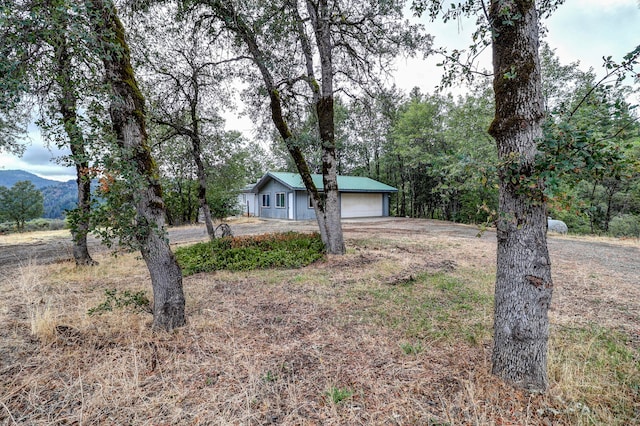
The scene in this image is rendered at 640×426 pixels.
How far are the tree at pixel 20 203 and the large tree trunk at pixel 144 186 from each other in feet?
108

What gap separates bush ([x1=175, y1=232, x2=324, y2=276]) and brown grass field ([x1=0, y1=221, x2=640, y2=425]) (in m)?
1.30

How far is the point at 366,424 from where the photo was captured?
1.62 m

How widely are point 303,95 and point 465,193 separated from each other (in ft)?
54.8

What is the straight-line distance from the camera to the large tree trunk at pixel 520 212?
1.79 m

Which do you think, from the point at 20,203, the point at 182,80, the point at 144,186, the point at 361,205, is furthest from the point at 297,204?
the point at 20,203

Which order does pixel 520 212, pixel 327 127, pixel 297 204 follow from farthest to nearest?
pixel 297 204 → pixel 327 127 → pixel 520 212

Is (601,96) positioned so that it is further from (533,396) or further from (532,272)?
(533,396)

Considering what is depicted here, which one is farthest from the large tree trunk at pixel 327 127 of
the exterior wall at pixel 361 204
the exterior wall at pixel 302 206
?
the exterior wall at pixel 361 204

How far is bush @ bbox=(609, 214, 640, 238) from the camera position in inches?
614

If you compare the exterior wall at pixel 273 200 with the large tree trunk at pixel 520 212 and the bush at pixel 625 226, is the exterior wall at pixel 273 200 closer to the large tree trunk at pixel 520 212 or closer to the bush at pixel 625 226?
the large tree trunk at pixel 520 212

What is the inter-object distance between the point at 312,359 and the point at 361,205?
18.4 m

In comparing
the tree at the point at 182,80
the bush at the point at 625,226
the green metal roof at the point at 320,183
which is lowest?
the bush at the point at 625,226

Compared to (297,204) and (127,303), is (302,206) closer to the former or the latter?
(297,204)

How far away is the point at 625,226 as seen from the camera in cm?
1590
